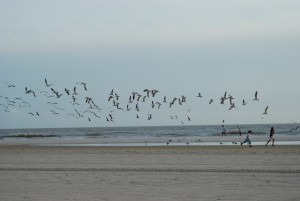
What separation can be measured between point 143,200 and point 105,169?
8797mm

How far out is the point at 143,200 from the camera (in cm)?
1370

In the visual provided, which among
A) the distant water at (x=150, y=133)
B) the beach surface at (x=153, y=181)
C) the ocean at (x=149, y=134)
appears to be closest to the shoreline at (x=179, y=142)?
the ocean at (x=149, y=134)

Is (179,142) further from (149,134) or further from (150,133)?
(150,133)

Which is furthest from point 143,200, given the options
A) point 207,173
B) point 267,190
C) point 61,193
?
point 207,173

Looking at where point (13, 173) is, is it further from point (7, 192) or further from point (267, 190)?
point (267, 190)

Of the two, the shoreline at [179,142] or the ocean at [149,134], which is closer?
the shoreline at [179,142]

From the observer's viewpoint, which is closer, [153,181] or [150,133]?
[153,181]

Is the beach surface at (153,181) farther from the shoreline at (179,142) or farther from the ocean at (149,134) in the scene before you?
the ocean at (149,134)

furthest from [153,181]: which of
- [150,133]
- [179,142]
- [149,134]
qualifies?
[150,133]

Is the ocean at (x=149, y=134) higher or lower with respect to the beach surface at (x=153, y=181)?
lower

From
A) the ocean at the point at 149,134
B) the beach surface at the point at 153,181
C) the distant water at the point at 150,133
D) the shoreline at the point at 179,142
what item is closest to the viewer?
the beach surface at the point at 153,181

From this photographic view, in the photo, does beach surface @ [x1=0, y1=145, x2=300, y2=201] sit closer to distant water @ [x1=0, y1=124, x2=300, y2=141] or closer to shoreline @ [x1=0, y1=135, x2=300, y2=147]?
shoreline @ [x1=0, y1=135, x2=300, y2=147]

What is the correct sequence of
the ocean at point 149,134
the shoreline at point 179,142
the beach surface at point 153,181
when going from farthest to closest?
1. the ocean at point 149,134
2. the shoreline at point 179,142
3. the beach surface at point 153,181

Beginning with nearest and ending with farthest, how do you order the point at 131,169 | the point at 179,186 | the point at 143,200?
the point at 143,200 < the point at 179,186 < the point at 131,169
